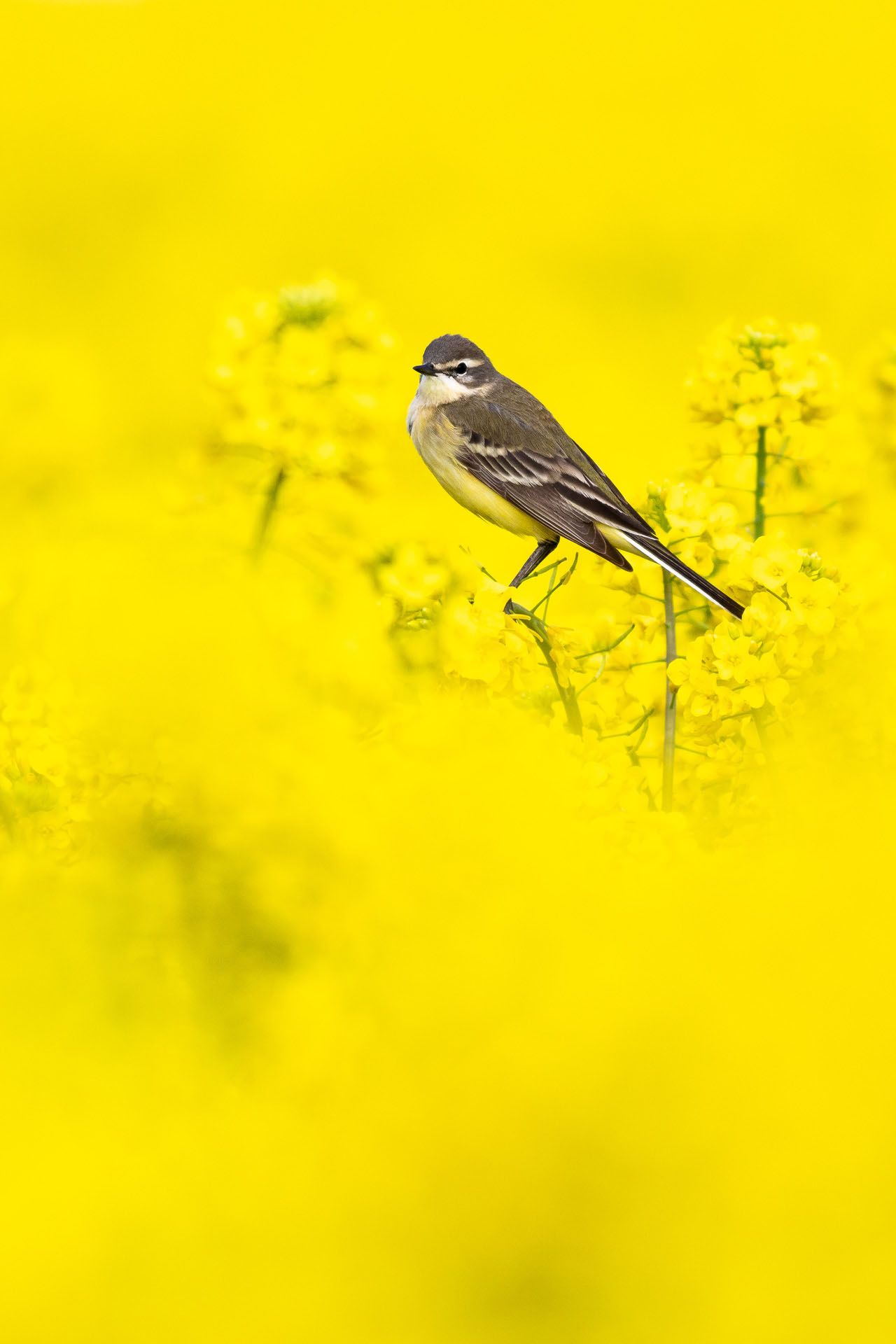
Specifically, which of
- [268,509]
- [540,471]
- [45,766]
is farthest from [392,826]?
[540,471]

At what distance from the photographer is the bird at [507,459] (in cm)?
323

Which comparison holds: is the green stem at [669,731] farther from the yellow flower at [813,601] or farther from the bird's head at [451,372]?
the bird's head at [451,372]

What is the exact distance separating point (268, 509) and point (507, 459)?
0.81 metres

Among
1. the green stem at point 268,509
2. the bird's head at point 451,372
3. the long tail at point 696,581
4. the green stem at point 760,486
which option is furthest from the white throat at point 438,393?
the long tail at point 696,581

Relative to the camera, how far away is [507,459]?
3.62 metres

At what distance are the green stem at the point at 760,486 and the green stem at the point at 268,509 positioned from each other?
3.33ft

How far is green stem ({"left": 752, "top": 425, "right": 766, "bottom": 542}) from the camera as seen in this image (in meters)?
2.97

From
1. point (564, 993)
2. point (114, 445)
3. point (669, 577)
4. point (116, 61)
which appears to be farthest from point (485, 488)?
point (116, 61)

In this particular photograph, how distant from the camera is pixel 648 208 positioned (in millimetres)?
10211

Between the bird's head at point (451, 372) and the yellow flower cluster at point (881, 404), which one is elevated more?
the yellow flower cluster at point (881, 404)

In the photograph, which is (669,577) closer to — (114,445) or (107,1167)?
(107,1167)

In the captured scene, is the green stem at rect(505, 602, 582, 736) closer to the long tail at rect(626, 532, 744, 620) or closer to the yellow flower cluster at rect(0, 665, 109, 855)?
the long tail at rect(626, 532, 744, 620)

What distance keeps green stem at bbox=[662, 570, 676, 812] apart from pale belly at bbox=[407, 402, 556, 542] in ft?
3.15

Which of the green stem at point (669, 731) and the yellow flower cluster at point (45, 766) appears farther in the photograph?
the green stem at point (669, 731)
